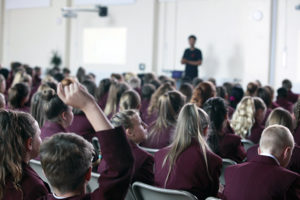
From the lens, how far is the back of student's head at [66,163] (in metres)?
1.72

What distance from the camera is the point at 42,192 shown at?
2061 millimetres

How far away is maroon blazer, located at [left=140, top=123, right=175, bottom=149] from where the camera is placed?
4.43 metres

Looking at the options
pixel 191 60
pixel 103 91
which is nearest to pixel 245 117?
pixel 103 91

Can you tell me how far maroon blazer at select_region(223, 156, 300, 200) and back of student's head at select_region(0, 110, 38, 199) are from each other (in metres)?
1.28

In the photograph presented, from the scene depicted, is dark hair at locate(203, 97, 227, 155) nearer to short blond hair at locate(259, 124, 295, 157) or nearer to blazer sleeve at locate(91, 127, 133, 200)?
short blond hair at locate(259, 124, 295, 157)

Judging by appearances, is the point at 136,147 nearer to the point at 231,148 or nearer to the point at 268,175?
the point at 268,175

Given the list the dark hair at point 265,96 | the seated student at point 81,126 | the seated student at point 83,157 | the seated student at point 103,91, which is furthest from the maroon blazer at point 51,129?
the dark hair at point 265,96

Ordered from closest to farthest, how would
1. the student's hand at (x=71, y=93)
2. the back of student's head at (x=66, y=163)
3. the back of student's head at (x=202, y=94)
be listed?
the student's hand at (x=71, y=93) → the back of student's head at (x=66, y=163) → the back of student's head at (x=202, y=94)

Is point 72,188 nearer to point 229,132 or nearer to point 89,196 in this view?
point 89,196

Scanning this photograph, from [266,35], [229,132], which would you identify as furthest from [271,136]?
[266,35]

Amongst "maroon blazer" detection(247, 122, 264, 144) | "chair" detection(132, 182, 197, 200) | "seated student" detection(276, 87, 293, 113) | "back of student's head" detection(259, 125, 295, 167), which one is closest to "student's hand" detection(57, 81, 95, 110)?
"chair" detection(132, 182, 197, 200)

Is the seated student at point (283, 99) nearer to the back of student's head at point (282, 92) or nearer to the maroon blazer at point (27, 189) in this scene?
the back of student's head at point (282, 92)

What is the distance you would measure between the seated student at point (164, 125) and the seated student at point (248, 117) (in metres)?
0.82

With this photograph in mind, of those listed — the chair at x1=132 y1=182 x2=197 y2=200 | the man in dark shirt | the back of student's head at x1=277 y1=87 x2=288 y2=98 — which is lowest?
the chair at x1=132 y1=182 x2=197 y2=200
